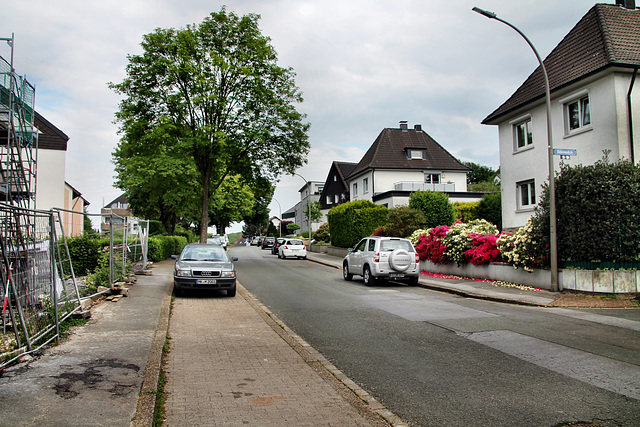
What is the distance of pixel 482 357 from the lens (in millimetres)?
6637

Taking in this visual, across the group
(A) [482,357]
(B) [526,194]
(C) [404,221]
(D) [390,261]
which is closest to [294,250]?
(C) [404,221]

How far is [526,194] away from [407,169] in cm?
2293

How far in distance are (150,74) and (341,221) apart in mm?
17131

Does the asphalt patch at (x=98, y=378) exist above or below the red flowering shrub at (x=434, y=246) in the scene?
below

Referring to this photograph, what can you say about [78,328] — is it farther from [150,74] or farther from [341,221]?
[341,221]

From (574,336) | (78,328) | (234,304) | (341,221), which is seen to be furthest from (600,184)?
(341,221)

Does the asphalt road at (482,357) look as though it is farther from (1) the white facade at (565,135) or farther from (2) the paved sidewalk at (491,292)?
(1) the white facade at (565,135)

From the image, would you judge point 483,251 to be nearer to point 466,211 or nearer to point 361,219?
point 361,219

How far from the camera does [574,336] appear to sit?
7.96 m

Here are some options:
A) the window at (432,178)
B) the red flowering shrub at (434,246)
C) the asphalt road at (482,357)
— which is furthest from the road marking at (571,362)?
the window at (432,178)

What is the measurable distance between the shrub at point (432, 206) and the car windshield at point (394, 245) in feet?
52.1

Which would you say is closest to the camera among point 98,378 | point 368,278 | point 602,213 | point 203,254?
point 98,378

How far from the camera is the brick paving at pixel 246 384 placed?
4203 millimetres

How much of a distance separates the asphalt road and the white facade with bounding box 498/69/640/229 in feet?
24.8
